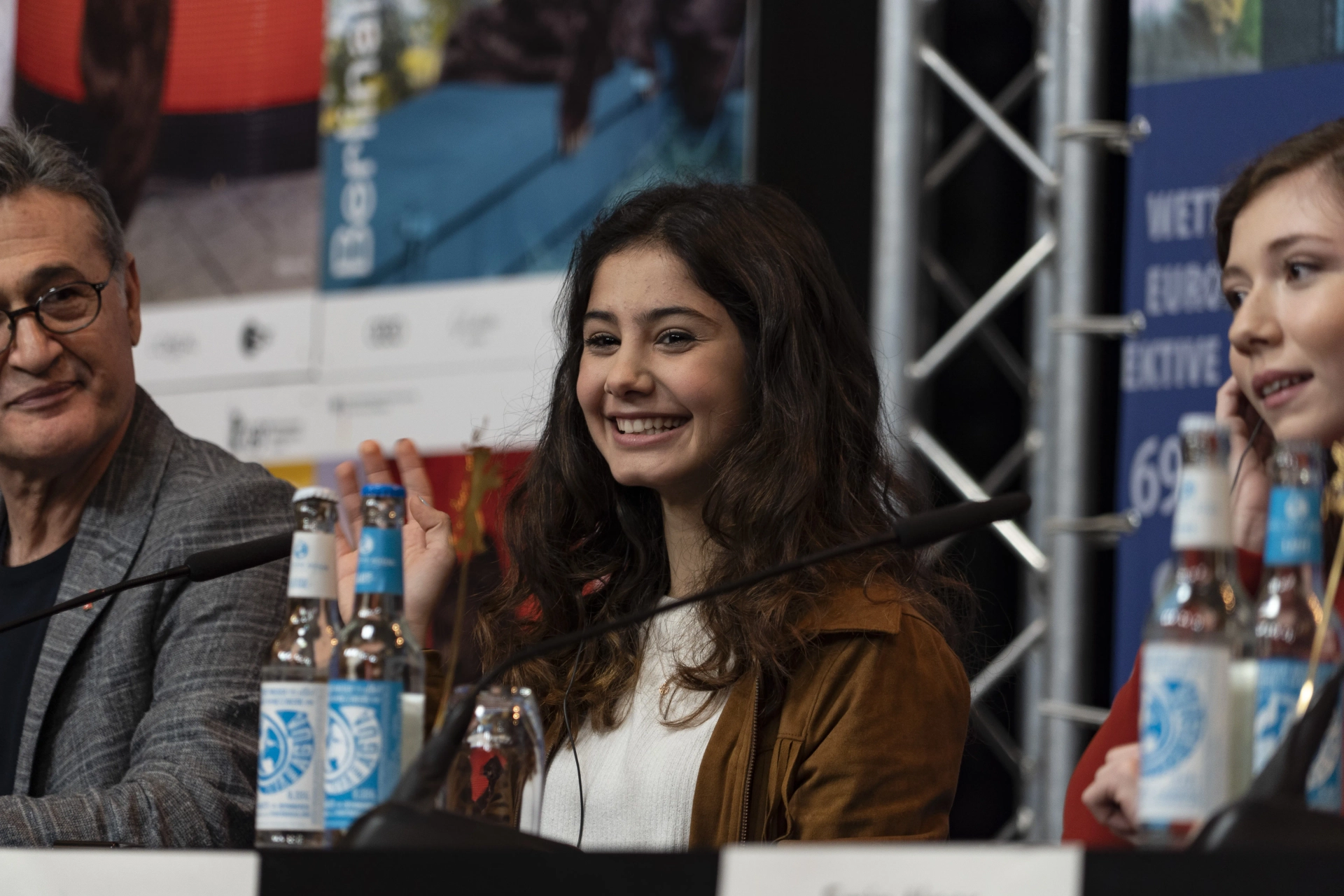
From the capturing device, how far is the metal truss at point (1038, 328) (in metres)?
2.91

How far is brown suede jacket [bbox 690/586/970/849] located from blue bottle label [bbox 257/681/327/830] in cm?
65

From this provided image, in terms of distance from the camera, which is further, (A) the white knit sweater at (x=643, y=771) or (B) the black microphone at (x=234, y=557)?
(A) the white knit sweater at (x=643, y=771)

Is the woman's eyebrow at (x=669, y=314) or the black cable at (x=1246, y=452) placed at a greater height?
the woman's eyebrow at (x=669, y=314)

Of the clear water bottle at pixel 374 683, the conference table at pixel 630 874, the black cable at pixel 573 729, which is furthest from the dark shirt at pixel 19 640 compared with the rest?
the conference table at pixel 630 874

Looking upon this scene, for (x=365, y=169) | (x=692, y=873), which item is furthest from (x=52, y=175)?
(x=692, y=873)

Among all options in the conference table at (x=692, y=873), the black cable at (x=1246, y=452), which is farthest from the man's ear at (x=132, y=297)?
the black cable at (x=1246, y=452)

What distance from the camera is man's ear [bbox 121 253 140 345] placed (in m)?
2.35

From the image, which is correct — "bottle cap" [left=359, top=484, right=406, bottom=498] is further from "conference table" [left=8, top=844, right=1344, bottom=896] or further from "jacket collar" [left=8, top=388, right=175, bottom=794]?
"jacket collar" [left=8, top=388, right=175, bottom=794]

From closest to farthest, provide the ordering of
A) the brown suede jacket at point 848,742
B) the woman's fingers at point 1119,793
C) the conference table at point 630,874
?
the conference table at point 630,874, the woman's fingers at point 1119,793, the brown suede jacket at point 848,742

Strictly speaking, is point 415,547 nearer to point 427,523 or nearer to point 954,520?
point 427,523

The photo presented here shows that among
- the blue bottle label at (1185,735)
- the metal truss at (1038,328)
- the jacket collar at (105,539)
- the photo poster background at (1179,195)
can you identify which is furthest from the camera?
the metal truss at (1038,328)

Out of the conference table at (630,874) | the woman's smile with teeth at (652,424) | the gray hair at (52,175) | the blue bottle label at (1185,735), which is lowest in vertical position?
the conference table at (630,874)

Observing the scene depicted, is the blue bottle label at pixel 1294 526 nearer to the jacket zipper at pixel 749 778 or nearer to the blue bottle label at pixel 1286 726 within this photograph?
the blue bottle label at pixel 1286 726

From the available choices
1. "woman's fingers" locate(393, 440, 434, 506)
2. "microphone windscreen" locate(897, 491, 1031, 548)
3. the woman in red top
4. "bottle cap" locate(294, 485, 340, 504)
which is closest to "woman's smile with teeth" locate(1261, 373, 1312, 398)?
the woman in red top
